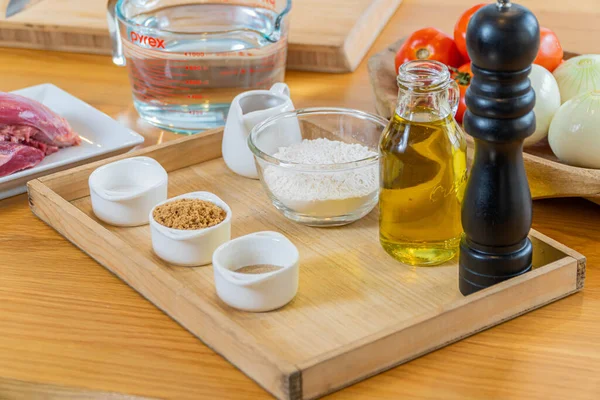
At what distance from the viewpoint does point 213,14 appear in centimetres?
144

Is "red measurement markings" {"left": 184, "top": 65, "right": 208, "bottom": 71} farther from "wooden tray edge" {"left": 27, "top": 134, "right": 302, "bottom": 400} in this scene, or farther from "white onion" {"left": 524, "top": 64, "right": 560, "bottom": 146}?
"white onion" {"left": 524, "top": 64, "right": 560, "bottom": 146}

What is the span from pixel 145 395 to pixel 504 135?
38cm

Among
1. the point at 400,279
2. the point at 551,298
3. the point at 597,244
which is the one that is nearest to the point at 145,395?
the point at 400,279

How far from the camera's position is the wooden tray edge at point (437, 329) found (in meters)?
0.77

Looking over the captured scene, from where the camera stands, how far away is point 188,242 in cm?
95

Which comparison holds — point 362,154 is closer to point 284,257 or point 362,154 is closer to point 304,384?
point 284,257

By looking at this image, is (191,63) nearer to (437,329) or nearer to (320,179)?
(320,179)

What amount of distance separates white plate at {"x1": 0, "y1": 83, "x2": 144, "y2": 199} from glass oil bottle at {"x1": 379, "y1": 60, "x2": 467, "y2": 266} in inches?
17.0

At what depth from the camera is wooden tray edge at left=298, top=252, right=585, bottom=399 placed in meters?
0.77

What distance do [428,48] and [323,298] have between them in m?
0.58

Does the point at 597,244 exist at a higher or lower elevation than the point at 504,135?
lower

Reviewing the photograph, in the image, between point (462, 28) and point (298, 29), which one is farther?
point (298, 29)

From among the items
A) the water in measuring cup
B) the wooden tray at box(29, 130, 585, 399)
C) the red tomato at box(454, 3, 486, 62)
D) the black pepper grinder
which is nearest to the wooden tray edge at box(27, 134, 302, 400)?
the wooden tray at box(29, 130, 585, 399)

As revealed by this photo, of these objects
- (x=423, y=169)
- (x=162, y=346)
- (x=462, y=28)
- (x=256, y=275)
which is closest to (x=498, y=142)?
(x=423, y=169)
